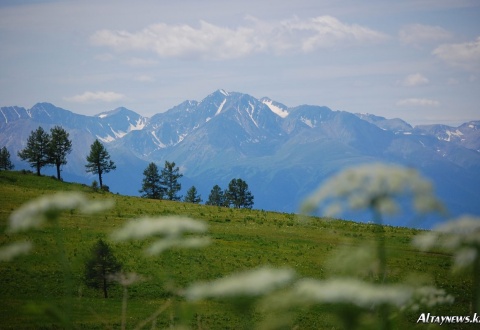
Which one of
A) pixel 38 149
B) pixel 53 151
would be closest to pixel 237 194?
pixel 53 151

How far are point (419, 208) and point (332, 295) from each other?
1.26 m

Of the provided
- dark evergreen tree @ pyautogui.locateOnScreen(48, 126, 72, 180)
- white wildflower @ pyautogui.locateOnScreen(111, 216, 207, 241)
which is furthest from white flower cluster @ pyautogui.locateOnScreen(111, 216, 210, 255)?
dark evergreen tree @ pyautogui.locateOnScreen(48, 126, 72, 180)

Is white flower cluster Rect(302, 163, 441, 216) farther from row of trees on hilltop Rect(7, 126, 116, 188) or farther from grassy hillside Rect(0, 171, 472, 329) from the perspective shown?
row of trees on hilltop Rect(7, 126, 116, 188)

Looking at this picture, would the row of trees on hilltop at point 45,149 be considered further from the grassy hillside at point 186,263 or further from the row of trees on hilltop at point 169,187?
the grassy hillside at point 186,263

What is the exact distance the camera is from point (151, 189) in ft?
332

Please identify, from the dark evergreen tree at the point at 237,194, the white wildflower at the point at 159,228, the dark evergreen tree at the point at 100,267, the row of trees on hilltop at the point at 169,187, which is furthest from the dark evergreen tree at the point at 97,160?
the white wildflower at the point at 159,228

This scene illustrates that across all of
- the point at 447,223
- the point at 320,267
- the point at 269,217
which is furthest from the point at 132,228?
the point at 269,217

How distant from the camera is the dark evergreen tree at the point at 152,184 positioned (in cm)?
9894

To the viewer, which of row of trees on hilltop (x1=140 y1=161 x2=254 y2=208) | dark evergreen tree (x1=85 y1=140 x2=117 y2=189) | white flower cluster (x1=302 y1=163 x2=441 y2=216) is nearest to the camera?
white flower cluster (x1=302 y1=163 x2=441 y2=216)

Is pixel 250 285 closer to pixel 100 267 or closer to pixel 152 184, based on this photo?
pixel 100 267

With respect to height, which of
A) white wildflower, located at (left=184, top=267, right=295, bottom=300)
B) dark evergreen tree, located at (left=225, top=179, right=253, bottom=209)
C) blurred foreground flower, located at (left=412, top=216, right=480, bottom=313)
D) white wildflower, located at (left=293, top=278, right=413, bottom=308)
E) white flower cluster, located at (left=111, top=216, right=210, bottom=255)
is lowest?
white wildflower, located at (left=293, top=278, right=413, bottom=308)

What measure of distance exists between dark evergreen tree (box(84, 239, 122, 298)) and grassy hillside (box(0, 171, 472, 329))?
61 cm

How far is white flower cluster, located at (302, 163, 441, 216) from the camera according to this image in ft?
12.6

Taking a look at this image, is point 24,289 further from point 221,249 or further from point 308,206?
point 308,206
